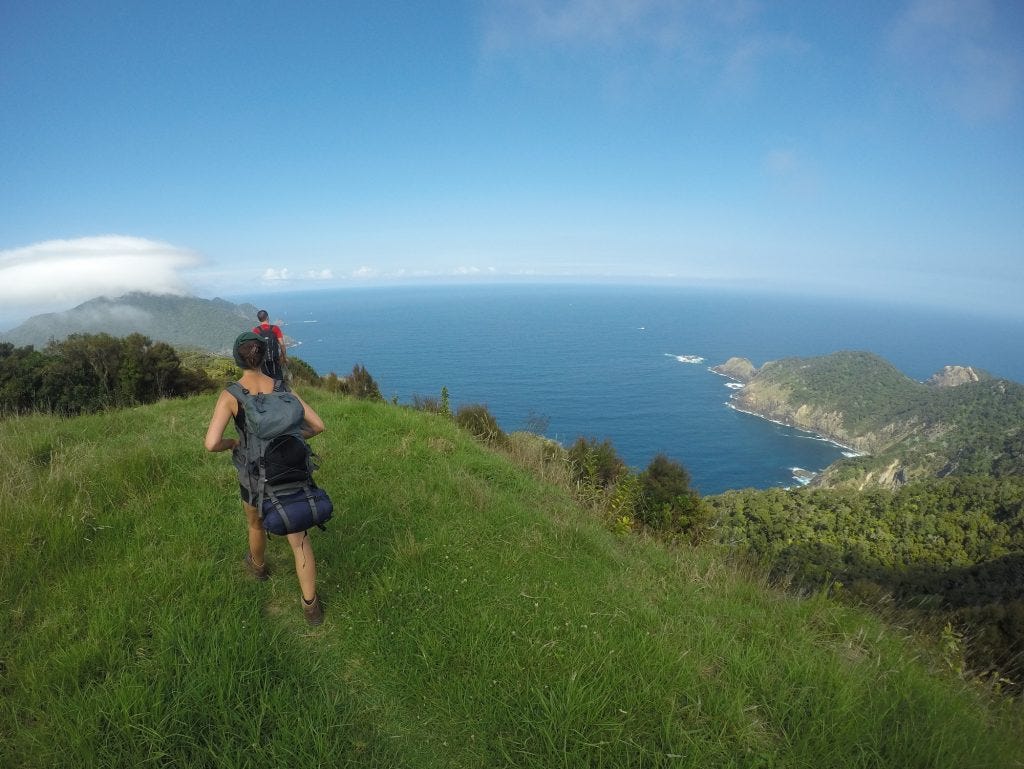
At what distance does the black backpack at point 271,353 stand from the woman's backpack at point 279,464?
340 centimetres

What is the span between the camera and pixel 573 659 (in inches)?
123

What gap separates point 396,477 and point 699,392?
436 feet

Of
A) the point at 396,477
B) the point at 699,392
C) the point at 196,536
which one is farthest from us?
the point at 699,392

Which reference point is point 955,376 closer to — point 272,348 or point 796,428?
point 796,428

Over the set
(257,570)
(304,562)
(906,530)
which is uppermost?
(304,562)

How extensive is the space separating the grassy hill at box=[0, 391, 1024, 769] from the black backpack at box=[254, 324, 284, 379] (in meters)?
2.12

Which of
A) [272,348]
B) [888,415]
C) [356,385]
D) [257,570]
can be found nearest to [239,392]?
[257,570]

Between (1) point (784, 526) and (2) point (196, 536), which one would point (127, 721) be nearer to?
(2) point (196, 536)

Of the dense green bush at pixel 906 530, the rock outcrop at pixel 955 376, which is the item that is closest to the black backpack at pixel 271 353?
the dense green bush at pixel 906 530

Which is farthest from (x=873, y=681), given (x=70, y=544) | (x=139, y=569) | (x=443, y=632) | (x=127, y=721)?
(x=70, y=544)

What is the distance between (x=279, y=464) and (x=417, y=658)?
1.80 m

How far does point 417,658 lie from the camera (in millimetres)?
3232

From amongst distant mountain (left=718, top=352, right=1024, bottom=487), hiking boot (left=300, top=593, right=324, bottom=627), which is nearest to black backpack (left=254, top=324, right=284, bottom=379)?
hiking boot (left=300, top=593, right=324, bottom=627)

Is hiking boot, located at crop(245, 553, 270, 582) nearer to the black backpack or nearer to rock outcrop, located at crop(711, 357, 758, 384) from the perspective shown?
the black backpack
